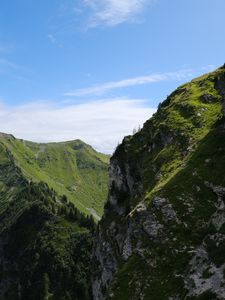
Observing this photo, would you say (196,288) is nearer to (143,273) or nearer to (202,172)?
(143,273)

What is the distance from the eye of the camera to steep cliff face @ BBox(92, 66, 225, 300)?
53.3 m

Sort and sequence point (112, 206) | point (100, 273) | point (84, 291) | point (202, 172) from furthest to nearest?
point (84, 291), point (112, 206), point (100, 273), point (202, 172)

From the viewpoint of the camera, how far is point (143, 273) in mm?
57375

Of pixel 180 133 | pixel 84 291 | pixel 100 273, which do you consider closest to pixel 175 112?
pixel 180 133

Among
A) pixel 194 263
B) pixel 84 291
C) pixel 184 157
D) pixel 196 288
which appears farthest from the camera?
pixel 84 291

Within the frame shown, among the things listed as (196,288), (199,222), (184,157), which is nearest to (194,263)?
(196,288)

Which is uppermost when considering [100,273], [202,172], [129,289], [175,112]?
[175,112]

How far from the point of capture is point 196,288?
49.4m

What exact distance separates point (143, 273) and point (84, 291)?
139683mm

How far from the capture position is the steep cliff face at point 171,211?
53.3m

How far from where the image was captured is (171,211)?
213ft

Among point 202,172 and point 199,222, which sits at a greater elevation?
point 202,172

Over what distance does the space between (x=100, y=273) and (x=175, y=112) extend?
43004 mm

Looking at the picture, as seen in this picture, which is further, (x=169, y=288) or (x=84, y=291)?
(x=84, y=291)
